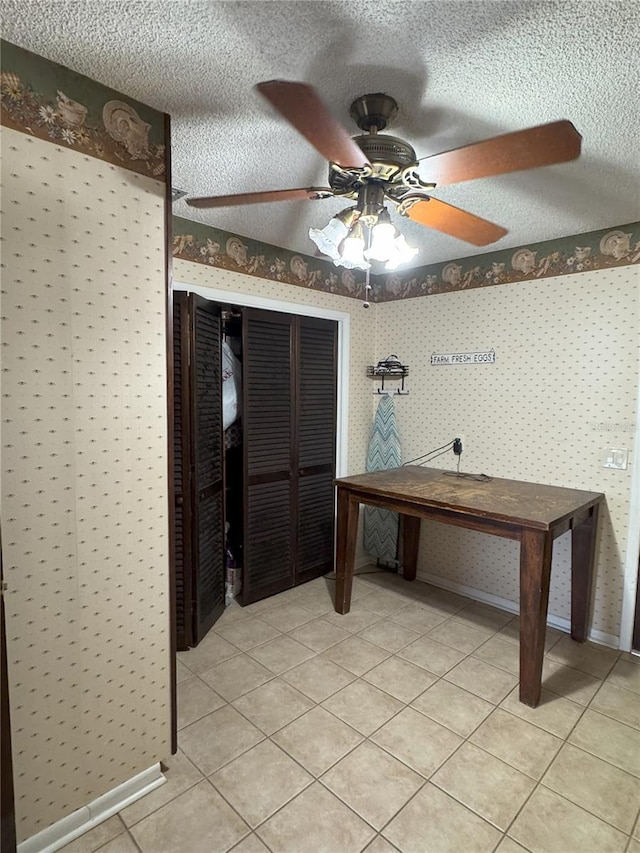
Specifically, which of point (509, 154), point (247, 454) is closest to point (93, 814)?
point (247, 454)

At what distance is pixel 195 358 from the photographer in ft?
8.07

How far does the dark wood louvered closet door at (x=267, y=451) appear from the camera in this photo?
298 centimetres

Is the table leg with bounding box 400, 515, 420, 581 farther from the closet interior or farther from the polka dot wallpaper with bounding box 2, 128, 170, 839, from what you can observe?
the polka dot wallpaper with bounding box 2, 128, 170, 839

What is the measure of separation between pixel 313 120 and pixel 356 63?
0.33 meters

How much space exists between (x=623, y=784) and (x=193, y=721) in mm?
1747

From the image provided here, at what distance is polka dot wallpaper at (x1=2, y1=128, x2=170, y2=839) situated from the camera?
130 centimetres

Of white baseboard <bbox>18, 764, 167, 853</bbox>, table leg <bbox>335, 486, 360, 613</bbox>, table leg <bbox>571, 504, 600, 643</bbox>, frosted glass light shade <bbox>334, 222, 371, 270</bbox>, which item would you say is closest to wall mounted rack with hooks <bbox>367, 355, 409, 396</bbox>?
table leg <bbox>335, 486, 360, 613</bbox>

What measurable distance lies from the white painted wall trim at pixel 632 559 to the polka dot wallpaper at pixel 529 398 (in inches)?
1.3

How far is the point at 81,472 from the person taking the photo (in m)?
1.43

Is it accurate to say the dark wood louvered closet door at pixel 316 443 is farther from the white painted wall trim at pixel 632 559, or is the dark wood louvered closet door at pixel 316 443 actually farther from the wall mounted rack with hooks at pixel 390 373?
the white painted wall trim at pixel 632 559

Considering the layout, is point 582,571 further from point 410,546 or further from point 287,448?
point 287,448

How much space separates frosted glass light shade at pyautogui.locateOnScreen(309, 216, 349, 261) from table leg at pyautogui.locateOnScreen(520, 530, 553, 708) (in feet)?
5.06

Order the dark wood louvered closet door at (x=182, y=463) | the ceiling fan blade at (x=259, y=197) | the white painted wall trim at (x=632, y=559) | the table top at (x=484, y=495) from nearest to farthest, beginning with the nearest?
the ceiling fan blade at (x=259, y=197) → the table top at (x=484, y=495) → the dark wood louvered closet door at (x=182, y=463) → the white painted wall trim at (x=632, y=559)

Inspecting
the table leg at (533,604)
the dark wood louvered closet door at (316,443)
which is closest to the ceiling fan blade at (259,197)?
the dark wood louvered closet door at (316,443)
